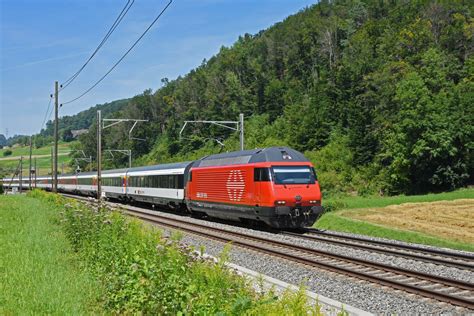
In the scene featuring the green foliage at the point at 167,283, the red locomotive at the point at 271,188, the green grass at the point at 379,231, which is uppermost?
the red locomotive at the point at 271,188

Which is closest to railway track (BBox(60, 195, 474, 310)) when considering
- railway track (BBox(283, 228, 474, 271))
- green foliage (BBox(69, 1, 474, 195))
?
railway track (BBox(283, 228, 474, 271))

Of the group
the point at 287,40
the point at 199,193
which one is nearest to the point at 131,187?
the point at 199,193

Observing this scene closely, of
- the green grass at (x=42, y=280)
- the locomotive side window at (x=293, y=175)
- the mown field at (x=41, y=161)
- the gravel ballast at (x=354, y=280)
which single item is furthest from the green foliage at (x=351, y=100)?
the mown field at (x=41, y=161)

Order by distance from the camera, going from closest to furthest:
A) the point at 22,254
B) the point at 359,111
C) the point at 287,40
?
1. the point at 22,254
2. the point at 359,111
3. the point at 287,40

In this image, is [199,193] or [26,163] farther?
[26,163]

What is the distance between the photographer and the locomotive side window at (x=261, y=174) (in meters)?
22.2

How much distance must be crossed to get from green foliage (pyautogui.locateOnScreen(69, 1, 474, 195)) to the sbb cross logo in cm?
1197

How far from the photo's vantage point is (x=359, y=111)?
238 feet

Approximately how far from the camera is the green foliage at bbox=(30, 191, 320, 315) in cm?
694

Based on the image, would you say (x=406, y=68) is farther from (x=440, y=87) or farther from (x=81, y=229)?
(x=81, y=229)

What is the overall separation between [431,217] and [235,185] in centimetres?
1387

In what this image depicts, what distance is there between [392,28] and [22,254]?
94277 mm

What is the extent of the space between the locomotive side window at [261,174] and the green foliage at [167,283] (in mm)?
9523

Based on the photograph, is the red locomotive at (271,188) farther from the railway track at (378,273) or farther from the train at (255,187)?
the railway track at (378,273)
